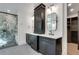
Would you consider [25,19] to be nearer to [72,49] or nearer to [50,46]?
[50,46]

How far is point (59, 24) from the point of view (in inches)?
79.7

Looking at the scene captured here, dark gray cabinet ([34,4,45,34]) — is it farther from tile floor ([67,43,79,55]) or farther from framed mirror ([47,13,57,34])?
tile floor ([67,43,79,55])

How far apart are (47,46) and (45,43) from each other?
7 cm

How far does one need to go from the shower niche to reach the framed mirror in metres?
0.67

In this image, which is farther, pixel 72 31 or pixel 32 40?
pixel 32 40

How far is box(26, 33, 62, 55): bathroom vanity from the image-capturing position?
6.36ft

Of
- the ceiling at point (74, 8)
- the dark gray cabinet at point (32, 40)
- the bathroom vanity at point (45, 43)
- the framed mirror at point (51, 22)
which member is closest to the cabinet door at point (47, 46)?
the bathroom vanity at point (45, 43)

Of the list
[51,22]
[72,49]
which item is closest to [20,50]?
[51,22]

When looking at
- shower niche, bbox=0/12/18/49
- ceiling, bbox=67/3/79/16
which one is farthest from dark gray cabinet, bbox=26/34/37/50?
ceiling, bbox=67/3/79/16

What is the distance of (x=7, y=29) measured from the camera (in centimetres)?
196
